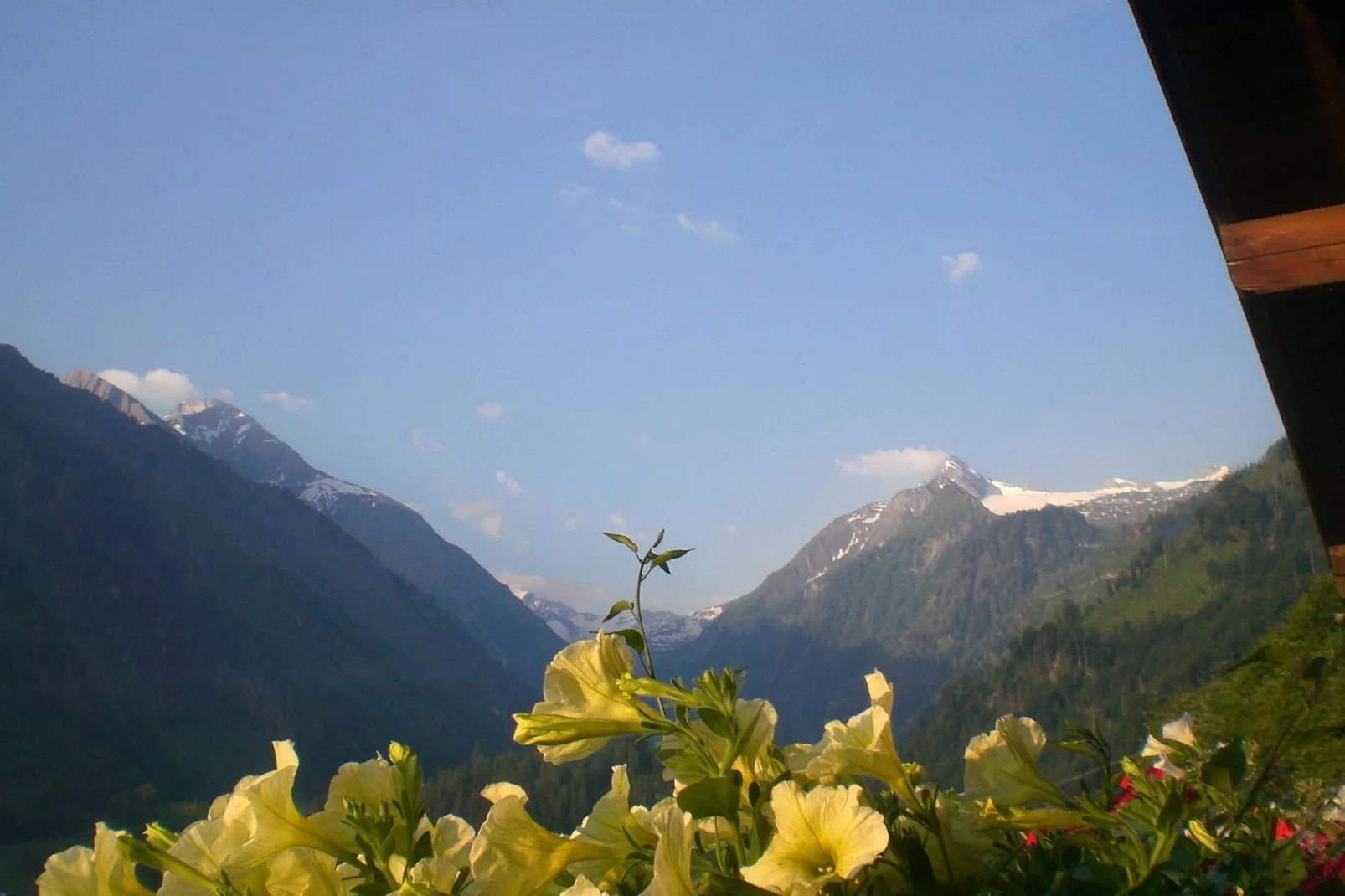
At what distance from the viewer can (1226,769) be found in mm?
1238

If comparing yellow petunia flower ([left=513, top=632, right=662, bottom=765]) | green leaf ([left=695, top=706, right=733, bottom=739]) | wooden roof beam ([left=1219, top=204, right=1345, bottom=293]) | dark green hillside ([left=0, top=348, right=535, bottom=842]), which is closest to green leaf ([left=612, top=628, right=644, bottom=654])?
yellow petunia flower ([left=513, top=632, right=662, bottom=765])

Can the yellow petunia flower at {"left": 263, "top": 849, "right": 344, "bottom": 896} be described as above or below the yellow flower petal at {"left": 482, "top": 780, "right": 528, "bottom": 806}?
above

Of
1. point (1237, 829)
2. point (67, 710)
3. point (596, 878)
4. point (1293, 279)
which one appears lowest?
point (67, 710)

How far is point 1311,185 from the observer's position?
2264 mm

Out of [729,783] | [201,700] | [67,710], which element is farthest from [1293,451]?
[201,700]

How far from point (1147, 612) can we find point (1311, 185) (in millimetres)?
168598

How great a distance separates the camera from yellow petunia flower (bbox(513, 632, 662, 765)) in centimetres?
117

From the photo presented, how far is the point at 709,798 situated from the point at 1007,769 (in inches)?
16.3

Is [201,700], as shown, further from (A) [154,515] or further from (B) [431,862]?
(B) [431,862]

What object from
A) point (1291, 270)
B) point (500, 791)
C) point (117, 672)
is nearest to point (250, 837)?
point (500, 791)

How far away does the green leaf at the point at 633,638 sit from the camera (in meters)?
1.19

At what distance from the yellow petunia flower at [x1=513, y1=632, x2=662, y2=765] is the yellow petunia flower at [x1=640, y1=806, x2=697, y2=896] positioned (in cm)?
16

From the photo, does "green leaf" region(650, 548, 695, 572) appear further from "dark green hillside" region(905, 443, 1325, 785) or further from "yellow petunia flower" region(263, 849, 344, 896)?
"dark green hillside" region(905, 443, 1325, 785)

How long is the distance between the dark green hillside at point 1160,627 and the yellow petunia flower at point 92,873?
116724mm
